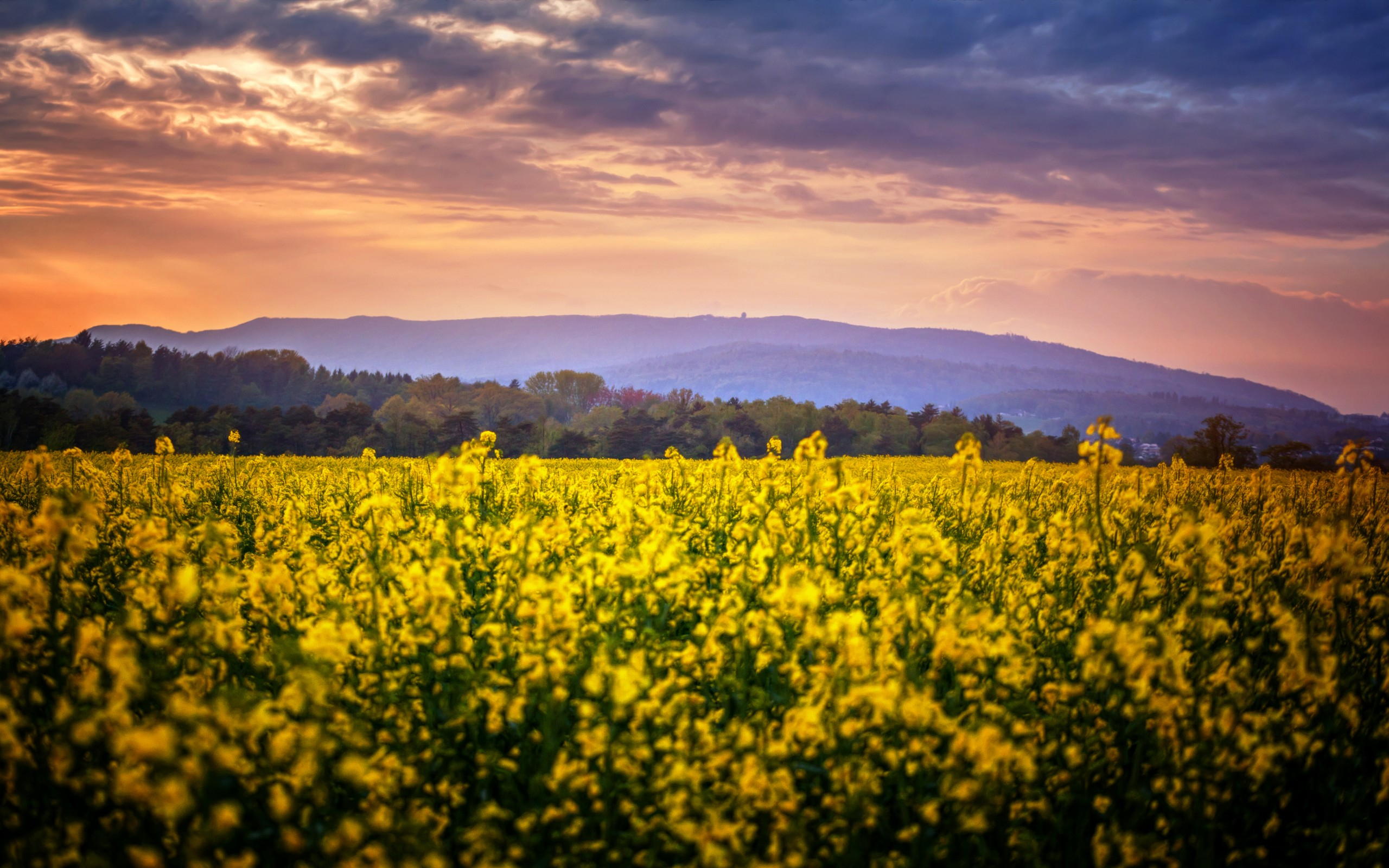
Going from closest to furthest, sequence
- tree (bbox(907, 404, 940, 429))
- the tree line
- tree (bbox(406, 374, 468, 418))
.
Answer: the tree line → tree (bbox(907, 404, 940, 429)) → tree (bbox(406, 374, 468, 418))

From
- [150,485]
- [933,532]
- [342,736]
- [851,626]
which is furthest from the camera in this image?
[150,485]

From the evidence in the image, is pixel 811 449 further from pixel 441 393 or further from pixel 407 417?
pixel 441 393

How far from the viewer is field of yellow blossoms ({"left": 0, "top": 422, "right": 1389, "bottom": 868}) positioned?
2.81 metres

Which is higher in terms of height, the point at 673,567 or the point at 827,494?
the point at 827,494

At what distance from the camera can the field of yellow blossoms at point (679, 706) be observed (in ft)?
9.23

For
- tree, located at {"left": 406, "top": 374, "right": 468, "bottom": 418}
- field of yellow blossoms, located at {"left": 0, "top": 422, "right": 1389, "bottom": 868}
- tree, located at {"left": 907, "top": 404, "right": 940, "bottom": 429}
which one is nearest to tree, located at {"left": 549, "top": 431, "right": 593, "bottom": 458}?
tree, located at {"left": 406, "top": 374, "right": 468, "bottom": 418}

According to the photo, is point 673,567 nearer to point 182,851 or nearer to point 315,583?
point 315,583

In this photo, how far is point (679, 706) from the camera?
11.8 ft

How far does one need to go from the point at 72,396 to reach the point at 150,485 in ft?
297

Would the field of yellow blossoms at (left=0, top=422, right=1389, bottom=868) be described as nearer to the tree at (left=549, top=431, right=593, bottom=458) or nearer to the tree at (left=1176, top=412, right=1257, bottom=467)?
the tree at (left=1176, top=412, right=1257, bottom=467)

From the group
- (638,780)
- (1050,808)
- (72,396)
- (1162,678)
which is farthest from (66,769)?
(72,396)

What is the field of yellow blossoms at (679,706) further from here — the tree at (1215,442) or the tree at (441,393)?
the tree at (441,393)

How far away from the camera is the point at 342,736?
3244 millimetres

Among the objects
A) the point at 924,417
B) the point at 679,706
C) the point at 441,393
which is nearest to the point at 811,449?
the point at 679,706
